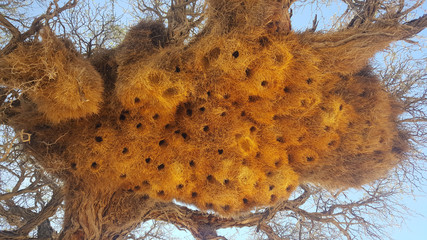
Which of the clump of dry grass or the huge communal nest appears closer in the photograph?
the clump of dry grass

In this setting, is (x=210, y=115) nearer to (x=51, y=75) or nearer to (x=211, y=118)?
(x=211, y=118)

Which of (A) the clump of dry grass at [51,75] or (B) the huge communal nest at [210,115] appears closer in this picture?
(A) the clump of dry grass at [51,75]

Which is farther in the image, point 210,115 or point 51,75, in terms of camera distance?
point 210,115

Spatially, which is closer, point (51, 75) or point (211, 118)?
point (51, 75)

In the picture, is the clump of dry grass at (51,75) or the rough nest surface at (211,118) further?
the rough nest surface at (211,118)

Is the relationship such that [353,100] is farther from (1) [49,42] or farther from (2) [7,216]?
(2) [7,216]

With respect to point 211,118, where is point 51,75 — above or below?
below

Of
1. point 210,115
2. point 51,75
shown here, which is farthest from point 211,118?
point 51,75

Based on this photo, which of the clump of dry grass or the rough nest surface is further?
the rough nest surface
